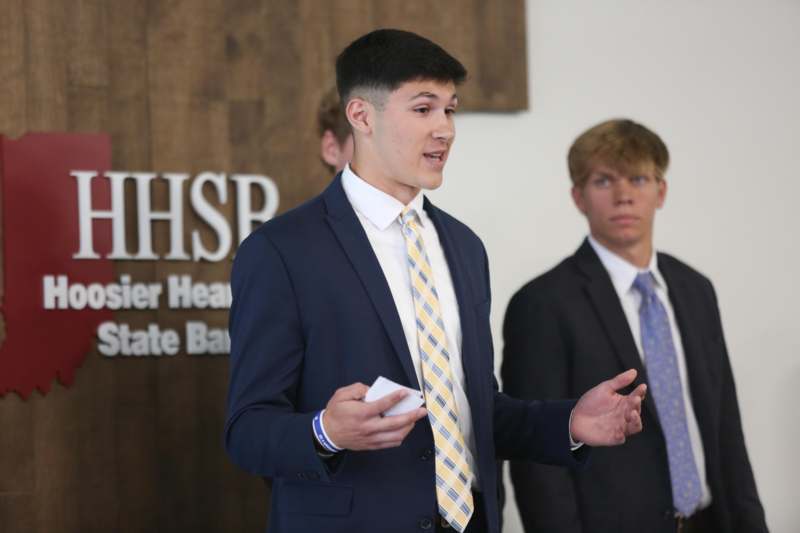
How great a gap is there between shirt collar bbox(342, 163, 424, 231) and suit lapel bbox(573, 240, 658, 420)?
1009mm

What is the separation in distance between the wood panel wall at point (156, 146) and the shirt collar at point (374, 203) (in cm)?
→ 149

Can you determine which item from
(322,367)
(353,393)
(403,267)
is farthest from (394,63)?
(353,393)

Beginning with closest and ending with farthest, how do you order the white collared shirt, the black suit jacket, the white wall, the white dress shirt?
the white collared shirt
the black suit jacket
the white dress shirt
the white wall

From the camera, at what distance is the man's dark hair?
2.26 m

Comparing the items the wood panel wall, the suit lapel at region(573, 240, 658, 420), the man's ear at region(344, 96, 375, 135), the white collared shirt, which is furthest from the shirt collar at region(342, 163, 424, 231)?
the wood panel wall

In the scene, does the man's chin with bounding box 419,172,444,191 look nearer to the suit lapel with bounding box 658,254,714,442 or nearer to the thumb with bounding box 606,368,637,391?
the thumb with bounding box 606,368,637,391

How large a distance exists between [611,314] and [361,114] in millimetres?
1154

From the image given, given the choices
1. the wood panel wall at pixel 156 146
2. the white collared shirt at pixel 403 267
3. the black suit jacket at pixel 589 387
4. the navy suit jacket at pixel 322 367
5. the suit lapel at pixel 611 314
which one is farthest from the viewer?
the wood panel wall at pixel 156 146

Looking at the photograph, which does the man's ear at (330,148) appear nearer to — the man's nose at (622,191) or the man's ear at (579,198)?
the man's ear at (579,198)

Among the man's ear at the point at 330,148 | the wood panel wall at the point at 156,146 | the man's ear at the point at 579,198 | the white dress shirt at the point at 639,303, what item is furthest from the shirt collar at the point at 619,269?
the wood panel wall at the point at 156,146

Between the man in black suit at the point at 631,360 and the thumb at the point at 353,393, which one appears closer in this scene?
the thumb at the point at 353,393

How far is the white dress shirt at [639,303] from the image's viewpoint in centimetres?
323

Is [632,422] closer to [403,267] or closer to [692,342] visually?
[403,267]

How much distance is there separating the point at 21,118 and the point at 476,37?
158 centimetres
